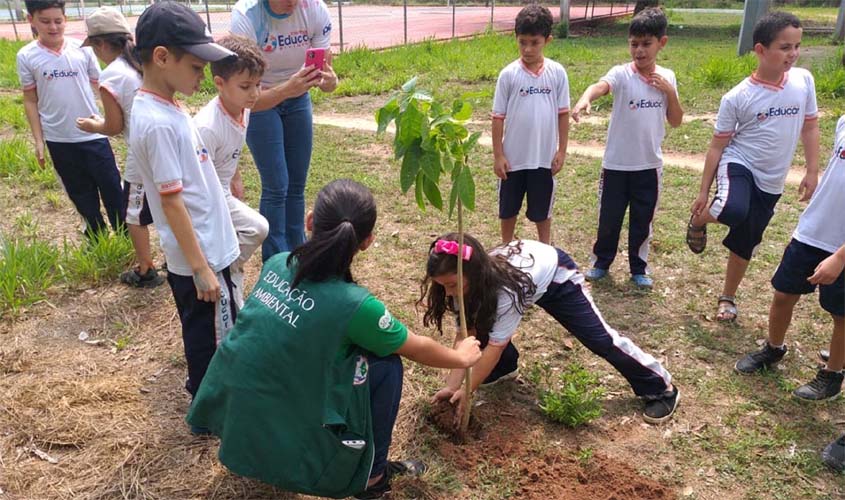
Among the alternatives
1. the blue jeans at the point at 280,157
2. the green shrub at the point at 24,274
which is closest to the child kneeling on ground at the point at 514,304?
the blue jeans at the point at 280,157

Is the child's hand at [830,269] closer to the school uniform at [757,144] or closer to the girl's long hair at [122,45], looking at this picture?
the school uniform at [757,144]

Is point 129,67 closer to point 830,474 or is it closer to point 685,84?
point 830,474

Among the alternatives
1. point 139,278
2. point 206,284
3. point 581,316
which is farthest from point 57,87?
point 581,316

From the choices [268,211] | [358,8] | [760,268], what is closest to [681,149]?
[760,268]

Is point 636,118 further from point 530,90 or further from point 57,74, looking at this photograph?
point 57,74

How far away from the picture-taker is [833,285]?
9.05ft

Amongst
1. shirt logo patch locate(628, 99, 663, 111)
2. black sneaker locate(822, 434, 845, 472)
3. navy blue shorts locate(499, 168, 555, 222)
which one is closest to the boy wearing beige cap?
navy blue shorts locate(499, 168, 555, 222)

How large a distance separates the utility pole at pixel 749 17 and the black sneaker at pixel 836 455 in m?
11.1

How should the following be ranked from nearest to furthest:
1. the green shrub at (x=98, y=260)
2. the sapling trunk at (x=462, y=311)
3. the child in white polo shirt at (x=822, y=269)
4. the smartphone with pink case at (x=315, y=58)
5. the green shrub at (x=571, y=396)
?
the sapling trunk at (x=462, y=311) → the child in white polo shirt at (x=822, y=269) → the green shrub at (x=571, y=396) → the smartphone with pink case at (x=315, y=58) → the green shrub at (x=98, y=260)

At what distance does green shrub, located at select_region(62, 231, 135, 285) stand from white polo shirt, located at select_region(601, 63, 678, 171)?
2963 millimetres

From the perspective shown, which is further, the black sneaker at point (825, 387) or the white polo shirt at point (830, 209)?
the black sneaker at point (825, 387)

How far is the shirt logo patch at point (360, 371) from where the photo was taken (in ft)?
6.86

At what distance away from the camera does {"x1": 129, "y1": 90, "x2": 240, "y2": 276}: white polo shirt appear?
7.42ft

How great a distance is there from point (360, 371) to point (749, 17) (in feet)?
41.1
